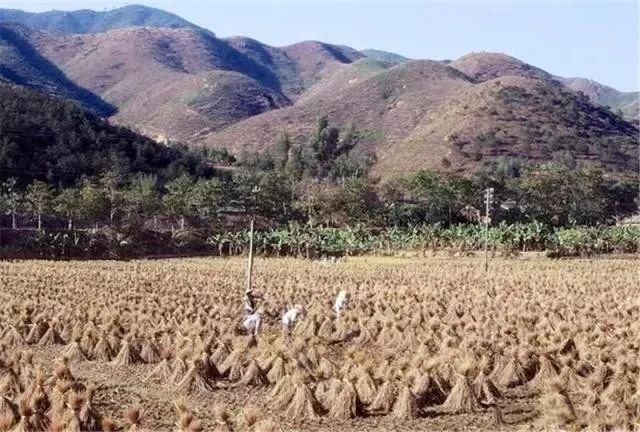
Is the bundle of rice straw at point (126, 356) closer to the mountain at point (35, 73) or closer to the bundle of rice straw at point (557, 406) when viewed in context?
the bundle of rice straw at point (557, 406)

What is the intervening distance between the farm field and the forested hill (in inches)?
1887

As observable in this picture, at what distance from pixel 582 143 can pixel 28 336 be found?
288 feet

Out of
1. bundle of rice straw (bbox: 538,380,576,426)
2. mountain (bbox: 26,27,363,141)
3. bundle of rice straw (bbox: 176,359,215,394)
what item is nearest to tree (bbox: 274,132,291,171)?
mountain (bbox: 26,27,363,141)

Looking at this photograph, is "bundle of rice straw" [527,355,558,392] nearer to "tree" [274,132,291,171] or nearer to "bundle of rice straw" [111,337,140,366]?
"bundle of rice straw" [111,337,140,366]

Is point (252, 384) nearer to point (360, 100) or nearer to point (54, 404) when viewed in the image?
point (54, 404)

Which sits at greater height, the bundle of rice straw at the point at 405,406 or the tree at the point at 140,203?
the tree at the point at 140,203

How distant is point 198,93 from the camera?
140 metres

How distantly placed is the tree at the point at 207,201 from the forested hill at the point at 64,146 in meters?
13.6

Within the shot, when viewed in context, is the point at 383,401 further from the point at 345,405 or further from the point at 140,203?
the point at 140,203

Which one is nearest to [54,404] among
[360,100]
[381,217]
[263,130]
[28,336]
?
[28,336]

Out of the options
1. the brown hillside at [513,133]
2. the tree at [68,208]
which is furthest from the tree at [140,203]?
the brown hillside at [513,133]

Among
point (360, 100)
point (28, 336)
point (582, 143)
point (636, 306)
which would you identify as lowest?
point (28, 336)

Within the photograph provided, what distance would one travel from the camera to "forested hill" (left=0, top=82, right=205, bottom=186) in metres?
68.6

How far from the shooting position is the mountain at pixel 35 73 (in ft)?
472
